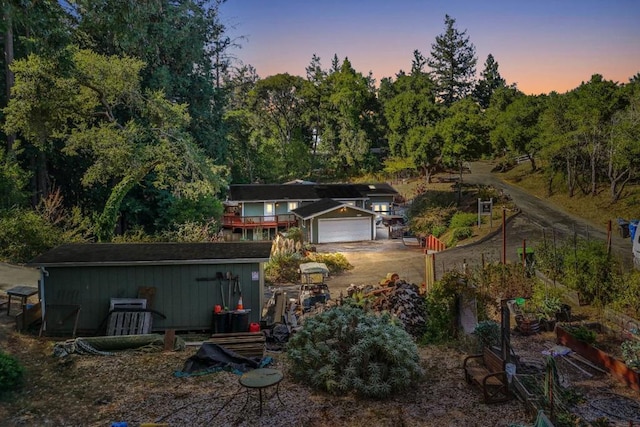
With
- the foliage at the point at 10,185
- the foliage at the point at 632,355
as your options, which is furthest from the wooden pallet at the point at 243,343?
the foliage at the point at 10,185

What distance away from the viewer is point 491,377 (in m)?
7.50

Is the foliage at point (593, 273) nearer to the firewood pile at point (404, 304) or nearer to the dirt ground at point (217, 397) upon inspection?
the dirt ground at point (217, 397)

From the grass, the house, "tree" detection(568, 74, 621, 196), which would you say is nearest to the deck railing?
the house

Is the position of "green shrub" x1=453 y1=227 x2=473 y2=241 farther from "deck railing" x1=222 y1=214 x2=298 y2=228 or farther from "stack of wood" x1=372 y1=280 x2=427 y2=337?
"deck railing" x1=222 y1=214 x2=298 y2=228

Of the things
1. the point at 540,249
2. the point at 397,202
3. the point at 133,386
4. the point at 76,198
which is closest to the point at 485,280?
the point at 540,249

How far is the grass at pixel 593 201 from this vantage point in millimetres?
29609

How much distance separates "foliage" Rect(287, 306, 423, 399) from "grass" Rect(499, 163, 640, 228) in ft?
86.2

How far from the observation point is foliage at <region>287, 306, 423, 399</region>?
7832mm

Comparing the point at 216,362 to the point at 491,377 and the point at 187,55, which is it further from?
the point at 187,55

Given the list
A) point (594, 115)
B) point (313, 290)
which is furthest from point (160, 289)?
point (594, 115)

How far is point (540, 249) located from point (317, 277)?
9.73 m

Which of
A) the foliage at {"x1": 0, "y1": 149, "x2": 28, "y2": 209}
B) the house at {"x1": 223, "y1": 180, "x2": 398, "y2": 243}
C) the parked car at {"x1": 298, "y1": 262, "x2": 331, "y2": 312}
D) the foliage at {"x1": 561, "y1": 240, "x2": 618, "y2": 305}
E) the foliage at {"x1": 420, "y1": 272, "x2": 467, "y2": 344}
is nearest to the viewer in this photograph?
the foliage at {"x1": 420, "y1": 272, "x2": 467, "y2": 344}

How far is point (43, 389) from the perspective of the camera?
8.51 meters

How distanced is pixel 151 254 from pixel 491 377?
32.7ft
